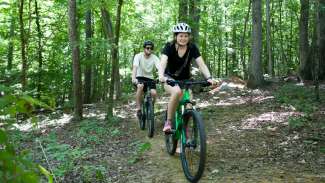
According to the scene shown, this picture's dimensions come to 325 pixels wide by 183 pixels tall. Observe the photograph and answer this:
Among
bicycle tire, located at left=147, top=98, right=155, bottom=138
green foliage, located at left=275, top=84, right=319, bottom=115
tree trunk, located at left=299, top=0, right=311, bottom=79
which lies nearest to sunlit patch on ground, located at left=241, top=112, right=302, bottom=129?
green foliage, located at left=275, top=84, right=319, bottom=115

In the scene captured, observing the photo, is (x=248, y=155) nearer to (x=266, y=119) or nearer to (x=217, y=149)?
(x=217, y=149)

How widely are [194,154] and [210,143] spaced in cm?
235

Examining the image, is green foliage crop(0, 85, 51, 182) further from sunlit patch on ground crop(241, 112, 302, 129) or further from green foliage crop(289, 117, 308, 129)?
sunlit patch on ground crop(241, 112, 302, 129)

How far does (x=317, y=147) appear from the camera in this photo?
6902 millimetres

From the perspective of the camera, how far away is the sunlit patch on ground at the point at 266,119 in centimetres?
925

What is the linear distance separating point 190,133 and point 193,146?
23 cm

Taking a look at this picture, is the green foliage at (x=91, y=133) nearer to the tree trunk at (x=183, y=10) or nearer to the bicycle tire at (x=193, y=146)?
the bicycle tire at (x=193, y=146)

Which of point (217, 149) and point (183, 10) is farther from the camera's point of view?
point (183, 10)

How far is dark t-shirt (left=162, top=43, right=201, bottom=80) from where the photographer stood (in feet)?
20.2

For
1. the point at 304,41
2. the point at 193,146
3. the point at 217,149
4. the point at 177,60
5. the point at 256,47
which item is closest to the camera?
the point at 193,146

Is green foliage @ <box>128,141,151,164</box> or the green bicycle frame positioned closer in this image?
the green bicycle frame

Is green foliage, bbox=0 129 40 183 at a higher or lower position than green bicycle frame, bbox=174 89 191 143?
higher

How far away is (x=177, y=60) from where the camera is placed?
6.23 m

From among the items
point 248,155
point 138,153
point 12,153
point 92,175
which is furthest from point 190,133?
point 12,153
